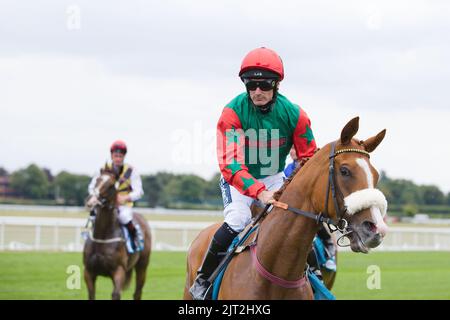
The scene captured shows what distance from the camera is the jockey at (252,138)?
5.26 metres

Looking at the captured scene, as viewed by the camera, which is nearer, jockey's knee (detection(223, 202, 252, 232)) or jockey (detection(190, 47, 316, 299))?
jockey (detection(190, 47, 316, 299))

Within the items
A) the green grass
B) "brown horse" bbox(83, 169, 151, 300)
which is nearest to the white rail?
the green grass

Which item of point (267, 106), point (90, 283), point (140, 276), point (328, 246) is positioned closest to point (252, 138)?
point (267, 106)

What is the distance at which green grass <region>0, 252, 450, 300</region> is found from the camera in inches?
558

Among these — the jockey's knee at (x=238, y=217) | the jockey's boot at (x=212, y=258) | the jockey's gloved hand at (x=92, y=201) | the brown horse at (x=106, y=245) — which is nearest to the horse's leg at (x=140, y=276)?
the brown horse at (x=106, y=245)

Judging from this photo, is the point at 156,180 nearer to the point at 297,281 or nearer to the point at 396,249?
the point at 396,249

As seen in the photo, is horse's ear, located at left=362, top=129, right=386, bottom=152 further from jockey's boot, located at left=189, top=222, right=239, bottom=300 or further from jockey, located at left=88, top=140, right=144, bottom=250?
jockey, located at left=88, top=140, right=144, bottom=250

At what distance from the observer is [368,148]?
466 centimetres

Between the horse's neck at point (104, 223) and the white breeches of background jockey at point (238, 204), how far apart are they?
634 centimetres

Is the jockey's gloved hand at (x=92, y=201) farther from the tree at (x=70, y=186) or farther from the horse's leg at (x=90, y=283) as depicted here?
the tree at (x=70, y=186)

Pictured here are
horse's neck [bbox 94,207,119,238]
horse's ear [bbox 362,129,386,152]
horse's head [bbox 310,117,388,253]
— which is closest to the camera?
horse's head [bbox 310,117,388,253]

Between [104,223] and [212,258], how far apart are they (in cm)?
656

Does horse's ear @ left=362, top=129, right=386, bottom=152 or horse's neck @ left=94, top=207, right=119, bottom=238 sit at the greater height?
horse's ear @ left=362, top=129, right=386, bottom=152
